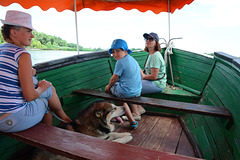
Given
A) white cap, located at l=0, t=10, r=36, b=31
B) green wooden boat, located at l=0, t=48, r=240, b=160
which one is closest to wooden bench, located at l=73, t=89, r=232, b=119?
green wooden boat, located at l=0, t=48, r=240, b=160

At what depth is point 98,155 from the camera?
121cm

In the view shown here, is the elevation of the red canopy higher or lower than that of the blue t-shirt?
higher

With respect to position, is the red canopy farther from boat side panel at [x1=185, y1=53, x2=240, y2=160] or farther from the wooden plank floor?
the wooden plank floor

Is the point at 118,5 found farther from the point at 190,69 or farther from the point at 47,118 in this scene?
the point at 47,118

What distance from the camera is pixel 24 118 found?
5.19ft

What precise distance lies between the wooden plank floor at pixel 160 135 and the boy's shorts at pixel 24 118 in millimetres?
1357

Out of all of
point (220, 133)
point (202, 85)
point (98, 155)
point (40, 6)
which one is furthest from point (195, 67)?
point (40, 6)

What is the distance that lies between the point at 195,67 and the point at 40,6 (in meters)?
3.54

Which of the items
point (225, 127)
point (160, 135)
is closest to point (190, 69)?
point (160, 135)

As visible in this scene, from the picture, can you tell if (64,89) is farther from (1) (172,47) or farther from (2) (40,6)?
(1) (172,47)

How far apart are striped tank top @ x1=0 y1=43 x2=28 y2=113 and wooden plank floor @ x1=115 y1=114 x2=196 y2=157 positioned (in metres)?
1.63

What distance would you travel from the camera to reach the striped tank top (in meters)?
1.44

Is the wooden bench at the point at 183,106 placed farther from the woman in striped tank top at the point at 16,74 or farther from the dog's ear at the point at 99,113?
the woman in striped tank top at the point at 16,74

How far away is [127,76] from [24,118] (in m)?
1.45
